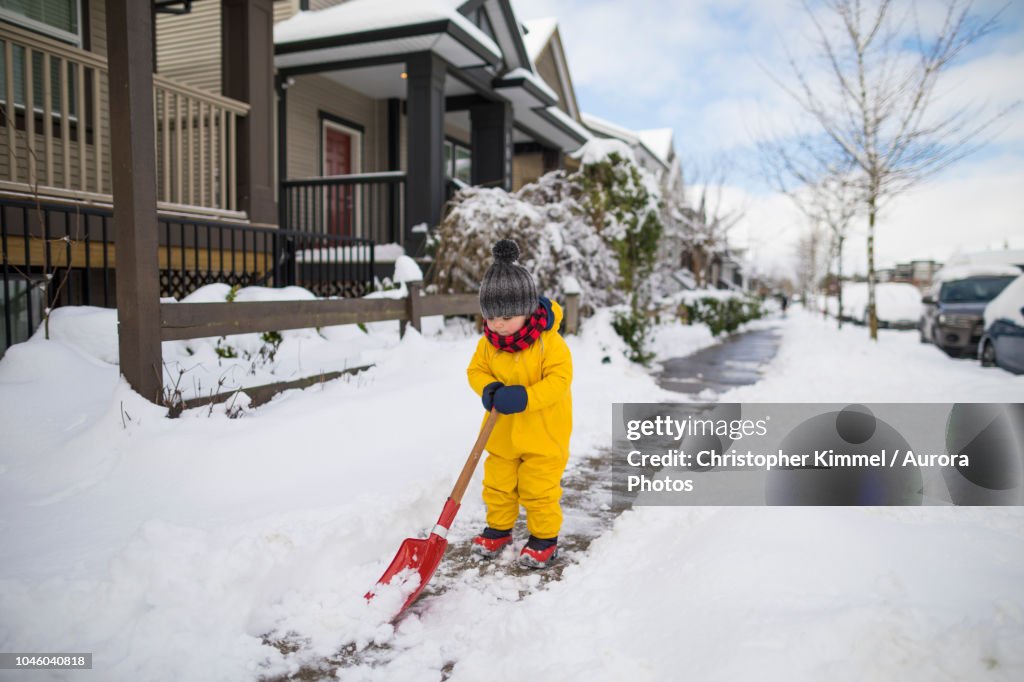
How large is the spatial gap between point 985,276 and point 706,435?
9.89 metres

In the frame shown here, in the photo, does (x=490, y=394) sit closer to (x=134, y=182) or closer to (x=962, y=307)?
(x=134, y=182)

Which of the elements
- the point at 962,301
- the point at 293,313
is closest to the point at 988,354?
the point at 962,301

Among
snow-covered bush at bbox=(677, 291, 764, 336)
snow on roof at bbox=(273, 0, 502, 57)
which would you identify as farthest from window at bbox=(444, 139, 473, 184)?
snow-covered bush at bbox=(677, 291, 764, 336)

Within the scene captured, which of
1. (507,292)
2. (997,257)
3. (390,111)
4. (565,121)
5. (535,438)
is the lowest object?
(535,438)

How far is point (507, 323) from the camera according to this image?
9.13 feet

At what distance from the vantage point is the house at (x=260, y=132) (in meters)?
5.39

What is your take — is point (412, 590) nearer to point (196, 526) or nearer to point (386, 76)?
point (196, 526)

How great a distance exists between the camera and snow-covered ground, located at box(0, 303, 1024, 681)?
1.80m

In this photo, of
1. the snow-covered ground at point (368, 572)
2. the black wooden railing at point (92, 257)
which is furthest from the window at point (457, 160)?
the snow-covered ground at point (368, 572)

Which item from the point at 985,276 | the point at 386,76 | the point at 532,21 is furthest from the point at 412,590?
the point at 532,21

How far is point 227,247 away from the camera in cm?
700

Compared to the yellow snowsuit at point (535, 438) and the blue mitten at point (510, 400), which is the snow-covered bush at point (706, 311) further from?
the blue mitten at point (510, 400)

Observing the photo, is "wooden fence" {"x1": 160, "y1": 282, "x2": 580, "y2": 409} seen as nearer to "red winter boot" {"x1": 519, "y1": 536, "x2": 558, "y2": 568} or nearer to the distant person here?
the distant person

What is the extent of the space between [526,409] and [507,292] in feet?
1.71
